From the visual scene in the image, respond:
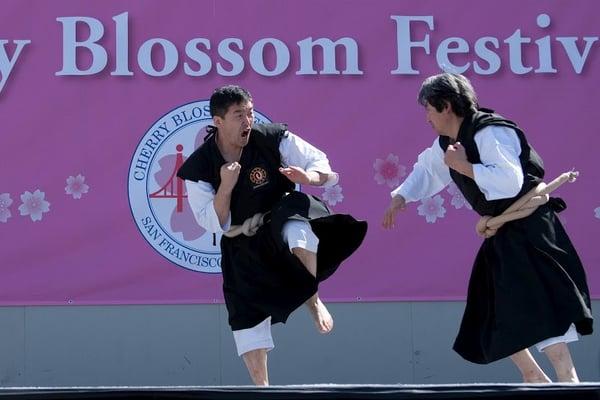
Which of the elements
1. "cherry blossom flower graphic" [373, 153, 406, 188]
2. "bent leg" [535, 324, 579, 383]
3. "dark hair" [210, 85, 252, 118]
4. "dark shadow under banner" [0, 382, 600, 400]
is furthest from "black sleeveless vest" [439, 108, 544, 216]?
"cherry blossom flower graphic" [373, 153, 406, 188]

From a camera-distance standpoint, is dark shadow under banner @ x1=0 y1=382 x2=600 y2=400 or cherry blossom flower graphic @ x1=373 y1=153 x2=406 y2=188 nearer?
dark shadow under banner @ x1=0 y1=382 x2=600 y2=400

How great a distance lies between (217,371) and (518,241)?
2.23 meters

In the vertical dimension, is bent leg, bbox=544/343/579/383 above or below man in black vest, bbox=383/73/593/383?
below

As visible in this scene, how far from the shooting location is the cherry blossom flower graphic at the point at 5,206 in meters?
5.65

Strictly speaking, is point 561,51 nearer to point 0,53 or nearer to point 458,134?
point 458,134

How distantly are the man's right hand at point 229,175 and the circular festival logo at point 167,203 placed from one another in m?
1.49

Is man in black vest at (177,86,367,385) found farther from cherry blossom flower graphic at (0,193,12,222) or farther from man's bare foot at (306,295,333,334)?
cherry blossom flower graphic at (0,193,12,222)

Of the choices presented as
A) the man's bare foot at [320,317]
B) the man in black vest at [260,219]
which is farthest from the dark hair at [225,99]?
the man's bare foot at [320,317]

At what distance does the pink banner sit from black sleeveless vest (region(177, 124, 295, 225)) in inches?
53.2

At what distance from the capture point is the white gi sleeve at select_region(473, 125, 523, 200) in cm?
386

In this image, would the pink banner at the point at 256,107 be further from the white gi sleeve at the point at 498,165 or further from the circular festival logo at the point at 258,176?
the white gi sleeve at the point at 498,165

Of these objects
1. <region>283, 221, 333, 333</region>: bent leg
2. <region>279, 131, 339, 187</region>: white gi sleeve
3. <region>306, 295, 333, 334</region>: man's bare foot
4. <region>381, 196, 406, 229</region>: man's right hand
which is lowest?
<region>306, 295, 333, 334</region>: man's bare foot

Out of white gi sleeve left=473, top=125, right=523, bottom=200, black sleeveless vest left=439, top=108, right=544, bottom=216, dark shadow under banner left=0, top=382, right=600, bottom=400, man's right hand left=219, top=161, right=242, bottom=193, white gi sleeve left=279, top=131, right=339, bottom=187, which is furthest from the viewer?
white gi sleeve left=279, top=131, right=339, bottom=187

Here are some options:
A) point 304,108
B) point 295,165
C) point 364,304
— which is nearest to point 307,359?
point 364,304
